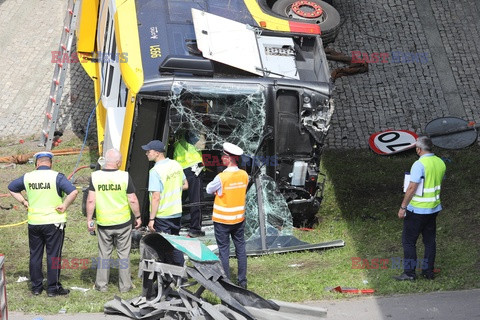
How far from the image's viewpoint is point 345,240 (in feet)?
37.8

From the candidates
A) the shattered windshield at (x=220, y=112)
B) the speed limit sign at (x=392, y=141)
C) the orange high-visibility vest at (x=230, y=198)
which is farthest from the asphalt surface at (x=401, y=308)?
the speed limit sign at (x=392, y=141)

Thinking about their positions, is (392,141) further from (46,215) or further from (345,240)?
(46,215)

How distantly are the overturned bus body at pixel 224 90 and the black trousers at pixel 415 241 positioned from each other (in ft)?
6.01

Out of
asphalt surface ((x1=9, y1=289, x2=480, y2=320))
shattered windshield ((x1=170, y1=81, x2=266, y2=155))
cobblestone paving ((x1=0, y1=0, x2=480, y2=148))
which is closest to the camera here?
asphalt surface ((x1=9, y1=289, x2=480, y2=320))

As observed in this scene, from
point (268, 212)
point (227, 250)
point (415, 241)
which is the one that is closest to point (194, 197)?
point (268, 212)

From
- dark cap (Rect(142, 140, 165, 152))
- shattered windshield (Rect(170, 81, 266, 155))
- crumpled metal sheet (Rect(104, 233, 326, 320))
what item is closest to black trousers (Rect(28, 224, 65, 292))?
crumpled metal sheet (Rect(104, 233, 326, 320))

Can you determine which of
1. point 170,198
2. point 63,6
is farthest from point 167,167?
point 63,6

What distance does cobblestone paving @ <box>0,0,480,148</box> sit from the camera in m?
15.4

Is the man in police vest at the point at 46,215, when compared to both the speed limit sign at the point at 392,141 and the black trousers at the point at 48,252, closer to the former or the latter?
the black trousers at the point at 48,252

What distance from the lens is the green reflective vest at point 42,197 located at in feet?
31.9

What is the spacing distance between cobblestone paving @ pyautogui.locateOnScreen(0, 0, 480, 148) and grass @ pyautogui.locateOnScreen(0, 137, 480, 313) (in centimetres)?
121

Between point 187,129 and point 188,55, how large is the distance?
34.1 inches

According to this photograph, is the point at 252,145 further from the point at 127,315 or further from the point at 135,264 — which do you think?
the point at 127,315

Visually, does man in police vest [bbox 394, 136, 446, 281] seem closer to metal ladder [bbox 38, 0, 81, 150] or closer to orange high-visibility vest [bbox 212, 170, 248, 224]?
orange high-visibility vest [bbox 212, 170, 248, 224]
